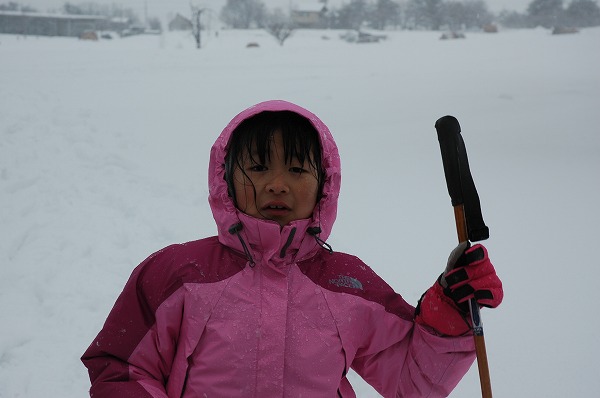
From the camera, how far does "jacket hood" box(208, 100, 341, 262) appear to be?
166 centimetres

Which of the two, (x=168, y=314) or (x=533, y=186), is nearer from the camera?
(x=168, y=314)

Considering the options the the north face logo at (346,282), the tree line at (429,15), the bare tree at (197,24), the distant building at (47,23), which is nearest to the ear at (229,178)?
the the north face logo at (346,282)

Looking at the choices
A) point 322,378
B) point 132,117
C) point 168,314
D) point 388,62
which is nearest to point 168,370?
point 168,314

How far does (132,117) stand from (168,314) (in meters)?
8.85

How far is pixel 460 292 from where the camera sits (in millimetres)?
1540

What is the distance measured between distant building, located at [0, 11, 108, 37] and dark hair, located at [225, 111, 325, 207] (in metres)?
38.5

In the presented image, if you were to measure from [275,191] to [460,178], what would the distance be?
1.72ft

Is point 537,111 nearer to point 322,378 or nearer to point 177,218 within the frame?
point 177,218

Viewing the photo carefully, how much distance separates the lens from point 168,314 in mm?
1609

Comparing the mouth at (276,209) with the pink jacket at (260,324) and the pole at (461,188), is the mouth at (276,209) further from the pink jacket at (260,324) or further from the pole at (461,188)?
the pole at (461,188)

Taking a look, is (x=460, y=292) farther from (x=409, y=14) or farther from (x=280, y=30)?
(x=409, y=14)

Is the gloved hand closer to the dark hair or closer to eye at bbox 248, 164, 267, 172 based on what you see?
the dark hair

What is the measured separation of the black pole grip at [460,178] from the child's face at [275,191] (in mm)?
395

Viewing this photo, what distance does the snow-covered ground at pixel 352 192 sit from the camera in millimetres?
3578
